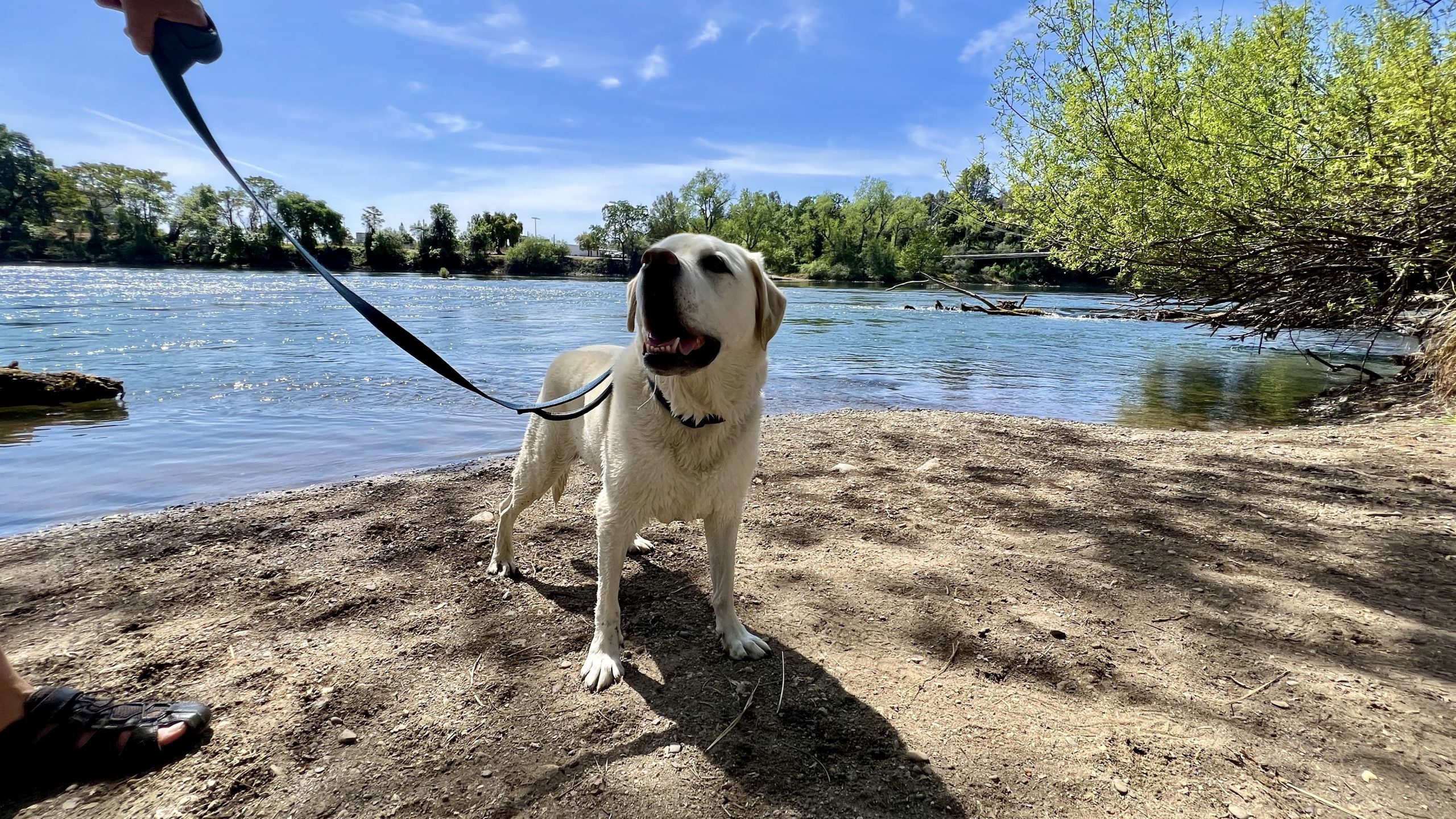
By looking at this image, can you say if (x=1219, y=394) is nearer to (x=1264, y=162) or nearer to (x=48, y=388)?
(x=1264, y=162)

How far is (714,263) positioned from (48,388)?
1201 centimetres

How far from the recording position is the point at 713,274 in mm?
2744

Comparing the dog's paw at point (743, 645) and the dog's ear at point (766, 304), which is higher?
the dog's ear at point (766, 304)

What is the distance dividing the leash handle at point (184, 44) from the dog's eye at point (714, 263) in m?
2.19

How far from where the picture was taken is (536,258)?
111 m

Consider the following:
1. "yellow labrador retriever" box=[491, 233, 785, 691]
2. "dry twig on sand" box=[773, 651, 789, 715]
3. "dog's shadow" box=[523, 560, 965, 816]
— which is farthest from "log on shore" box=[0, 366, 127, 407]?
"dry twig on sand" box=[773, 651, 789, 715]

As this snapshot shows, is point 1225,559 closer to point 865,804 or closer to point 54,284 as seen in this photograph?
point 865,804

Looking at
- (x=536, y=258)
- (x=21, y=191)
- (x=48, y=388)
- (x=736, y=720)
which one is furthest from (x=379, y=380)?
(x=21, y=191)

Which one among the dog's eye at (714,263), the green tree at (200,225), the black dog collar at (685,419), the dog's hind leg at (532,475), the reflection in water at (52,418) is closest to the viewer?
the dog's eye at (714,263)

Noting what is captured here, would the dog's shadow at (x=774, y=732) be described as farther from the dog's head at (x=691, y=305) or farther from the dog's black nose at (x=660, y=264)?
the dog's black nose at (x=660, y=264)

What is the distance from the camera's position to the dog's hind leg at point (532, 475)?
3906mm

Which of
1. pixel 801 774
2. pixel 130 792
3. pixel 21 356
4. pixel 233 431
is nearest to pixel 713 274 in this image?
pixel 801 774

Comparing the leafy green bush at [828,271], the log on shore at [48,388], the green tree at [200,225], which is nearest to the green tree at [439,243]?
the green tree at [200,225]

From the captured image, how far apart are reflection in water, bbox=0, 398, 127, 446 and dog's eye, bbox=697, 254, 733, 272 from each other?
938 cm
